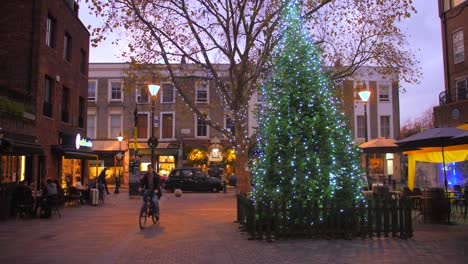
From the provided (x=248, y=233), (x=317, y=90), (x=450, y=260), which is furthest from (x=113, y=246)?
(x=450, y=260)

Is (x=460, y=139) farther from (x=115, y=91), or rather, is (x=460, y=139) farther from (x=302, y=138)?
(x=115, y=91)

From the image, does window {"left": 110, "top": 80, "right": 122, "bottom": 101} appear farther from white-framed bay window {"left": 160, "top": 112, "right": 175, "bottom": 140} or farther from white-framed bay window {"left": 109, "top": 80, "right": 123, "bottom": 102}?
white-framed bay window {"left": 160, "top": 112, "right": 175, "bottom": 140}

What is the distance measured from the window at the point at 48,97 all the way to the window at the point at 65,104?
81.7 inches

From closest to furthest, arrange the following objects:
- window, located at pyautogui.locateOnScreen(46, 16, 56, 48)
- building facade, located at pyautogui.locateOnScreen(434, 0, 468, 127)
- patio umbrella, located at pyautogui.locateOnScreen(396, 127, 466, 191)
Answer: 1. patio umbrella, located at pyautogui.locateOnScreen(396, 127, 466, 191)
2. window, located at pyautogui.locateOnScreen(46, 16, 56, 48)
3. building facade, located at pyautogui.locateOnScreen(434, 0, 468, 127)

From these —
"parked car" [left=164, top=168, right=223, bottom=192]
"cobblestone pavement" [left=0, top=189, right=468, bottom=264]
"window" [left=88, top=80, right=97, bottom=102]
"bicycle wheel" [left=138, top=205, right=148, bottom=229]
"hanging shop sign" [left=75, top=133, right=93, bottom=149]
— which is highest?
"window" [left=88, top=80, right=97, bottom=102]

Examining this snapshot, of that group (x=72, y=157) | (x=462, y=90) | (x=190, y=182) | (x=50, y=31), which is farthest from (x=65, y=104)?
(x=462, y=90)

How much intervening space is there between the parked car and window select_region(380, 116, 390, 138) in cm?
1924

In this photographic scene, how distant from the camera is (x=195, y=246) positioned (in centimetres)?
886

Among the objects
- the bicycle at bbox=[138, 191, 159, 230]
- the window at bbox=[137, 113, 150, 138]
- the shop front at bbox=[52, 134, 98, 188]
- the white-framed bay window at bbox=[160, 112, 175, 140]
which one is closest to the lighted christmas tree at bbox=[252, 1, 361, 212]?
the bicycle at bbox=[138, 191, 159, 230]

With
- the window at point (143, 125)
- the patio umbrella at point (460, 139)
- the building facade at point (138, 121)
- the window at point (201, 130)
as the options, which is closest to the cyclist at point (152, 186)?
the patio umbrella at point (460, 139)

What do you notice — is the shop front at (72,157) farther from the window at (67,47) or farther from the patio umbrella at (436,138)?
the patio umbrella at (436,138)

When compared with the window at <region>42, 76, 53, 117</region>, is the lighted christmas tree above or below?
below

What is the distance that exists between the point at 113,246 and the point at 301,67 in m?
5.89

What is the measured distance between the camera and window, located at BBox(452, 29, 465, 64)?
23422mm
